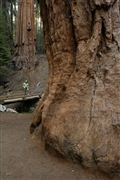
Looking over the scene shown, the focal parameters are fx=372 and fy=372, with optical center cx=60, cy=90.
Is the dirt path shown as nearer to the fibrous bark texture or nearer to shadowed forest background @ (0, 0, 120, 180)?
shadowed forest background @ (0, 0, 120, 180)

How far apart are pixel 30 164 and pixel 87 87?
5.39ft

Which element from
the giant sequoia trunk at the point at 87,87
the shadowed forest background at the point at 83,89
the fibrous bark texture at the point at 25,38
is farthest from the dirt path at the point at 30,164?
the fibrous bark texture at the point at 25,38

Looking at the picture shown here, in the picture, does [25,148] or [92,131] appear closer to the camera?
[92,131]

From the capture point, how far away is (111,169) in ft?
18.9

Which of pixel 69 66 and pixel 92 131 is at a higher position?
pixel 69 66

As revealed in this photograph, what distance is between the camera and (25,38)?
20.3 metres

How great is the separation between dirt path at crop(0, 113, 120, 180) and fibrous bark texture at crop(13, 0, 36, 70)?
498 inches

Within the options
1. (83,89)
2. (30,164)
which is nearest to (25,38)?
(83,89)

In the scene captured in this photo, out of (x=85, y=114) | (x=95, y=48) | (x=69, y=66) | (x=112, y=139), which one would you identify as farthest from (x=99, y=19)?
(x=112, y=139)

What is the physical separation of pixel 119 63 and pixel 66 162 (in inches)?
→ 75.2

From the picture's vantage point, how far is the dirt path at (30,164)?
5848 millimetres

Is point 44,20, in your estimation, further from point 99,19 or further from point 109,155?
point 109,155

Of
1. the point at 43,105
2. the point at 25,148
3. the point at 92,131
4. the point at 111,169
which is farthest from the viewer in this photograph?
the point at 43,105

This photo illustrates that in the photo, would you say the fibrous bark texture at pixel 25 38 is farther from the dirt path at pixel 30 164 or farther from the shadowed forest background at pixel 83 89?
the dirt path at pixel 30 164
